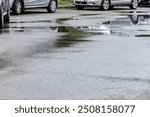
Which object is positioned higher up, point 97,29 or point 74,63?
point 74,63

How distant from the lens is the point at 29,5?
24.9 m

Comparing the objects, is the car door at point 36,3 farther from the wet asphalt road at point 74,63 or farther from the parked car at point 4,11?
the wet asphalt road at point 74,63

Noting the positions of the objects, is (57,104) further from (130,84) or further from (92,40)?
(92,40)

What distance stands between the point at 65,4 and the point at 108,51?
20.9m

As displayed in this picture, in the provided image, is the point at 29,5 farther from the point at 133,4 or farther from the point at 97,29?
the point at 133,4

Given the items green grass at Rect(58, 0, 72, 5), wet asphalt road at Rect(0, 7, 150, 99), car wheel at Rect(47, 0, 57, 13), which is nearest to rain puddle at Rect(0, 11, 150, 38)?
wet asphalt road at Rect(0, 7, 150, 99)

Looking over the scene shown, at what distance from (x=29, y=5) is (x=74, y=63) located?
1430cm

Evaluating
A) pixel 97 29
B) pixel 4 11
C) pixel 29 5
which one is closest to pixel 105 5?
pixel 29 5

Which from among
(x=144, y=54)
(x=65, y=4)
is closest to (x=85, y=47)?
(x=144, y=54)

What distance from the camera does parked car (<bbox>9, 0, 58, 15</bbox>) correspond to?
23253mm

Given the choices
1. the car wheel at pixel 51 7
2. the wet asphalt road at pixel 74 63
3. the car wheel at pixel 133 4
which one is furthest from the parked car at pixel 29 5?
the car wheel at pixel 133 4

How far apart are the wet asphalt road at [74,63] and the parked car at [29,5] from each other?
5435 mm

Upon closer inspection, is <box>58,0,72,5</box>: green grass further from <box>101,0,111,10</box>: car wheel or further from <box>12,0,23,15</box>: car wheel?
<box>12,0,23,15</box>: car wheel

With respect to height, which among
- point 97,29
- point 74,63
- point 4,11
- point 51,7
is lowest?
point 51,7
